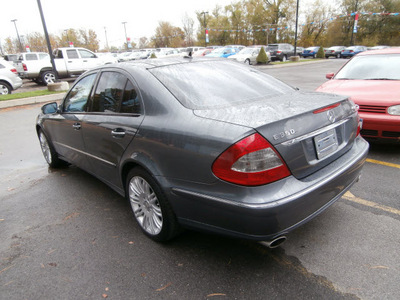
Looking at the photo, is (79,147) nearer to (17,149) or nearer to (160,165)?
(160,165)

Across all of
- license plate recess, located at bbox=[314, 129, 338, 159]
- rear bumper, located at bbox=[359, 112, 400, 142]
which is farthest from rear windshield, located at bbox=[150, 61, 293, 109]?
rear bumper, located at bbox=[359, 112, 400, 142]

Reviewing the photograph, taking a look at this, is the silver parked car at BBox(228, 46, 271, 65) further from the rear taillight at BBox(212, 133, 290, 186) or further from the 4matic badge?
the rear taillight at BBox(212, 133, 290, 186)

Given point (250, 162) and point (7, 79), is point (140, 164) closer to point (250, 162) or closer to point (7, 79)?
point (250, 162)

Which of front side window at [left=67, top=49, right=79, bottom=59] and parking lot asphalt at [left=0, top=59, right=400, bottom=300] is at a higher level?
front side window at [left=67, top=49, right=79, bottom=59]

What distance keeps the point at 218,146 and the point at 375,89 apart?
3853 mm

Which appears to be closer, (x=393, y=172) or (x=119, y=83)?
(x=119, y=83)

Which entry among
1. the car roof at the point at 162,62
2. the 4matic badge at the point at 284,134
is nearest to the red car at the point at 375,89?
the car roof at the point at 162,62

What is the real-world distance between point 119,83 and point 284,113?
1684 millimetres

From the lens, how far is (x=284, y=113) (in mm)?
2199

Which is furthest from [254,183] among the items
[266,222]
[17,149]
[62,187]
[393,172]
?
[17,149]

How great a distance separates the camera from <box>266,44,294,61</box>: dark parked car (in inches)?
1238

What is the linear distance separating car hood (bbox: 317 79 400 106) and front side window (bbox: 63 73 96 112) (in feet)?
12.3

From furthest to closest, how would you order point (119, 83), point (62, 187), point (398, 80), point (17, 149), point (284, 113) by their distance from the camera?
point (17, 149), point (398, 80), point (62, 187), point (119, 83), point (284, 113)

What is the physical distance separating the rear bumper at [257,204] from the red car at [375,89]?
7.92 feet
